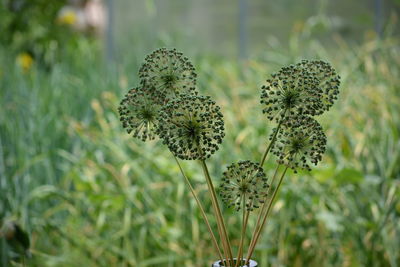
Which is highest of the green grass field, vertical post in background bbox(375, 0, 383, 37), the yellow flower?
the yellow flower

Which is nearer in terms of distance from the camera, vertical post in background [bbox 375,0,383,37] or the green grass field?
the green grass field

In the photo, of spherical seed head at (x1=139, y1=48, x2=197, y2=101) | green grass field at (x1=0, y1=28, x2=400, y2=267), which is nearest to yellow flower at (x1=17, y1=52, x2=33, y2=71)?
green grass field at (x1=0, y1=28, x2=400, y2=267)

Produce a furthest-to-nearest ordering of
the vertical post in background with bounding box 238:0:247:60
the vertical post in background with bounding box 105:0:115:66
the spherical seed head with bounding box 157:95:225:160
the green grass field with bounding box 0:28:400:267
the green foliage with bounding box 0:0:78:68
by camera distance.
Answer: the green foliage with bounding box 0:0:78:68 → the vertical post in background with bounding box 105:0:115:66 → the vertical post in background with bounding box 238:0:247:60 → the green grass field with bounding box 0:28:400:267 → the spherical seed head with bounding box 157:95:225:160

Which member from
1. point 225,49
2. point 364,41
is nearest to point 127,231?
point 364,41

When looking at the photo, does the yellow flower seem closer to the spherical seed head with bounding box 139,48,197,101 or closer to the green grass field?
the green grass field

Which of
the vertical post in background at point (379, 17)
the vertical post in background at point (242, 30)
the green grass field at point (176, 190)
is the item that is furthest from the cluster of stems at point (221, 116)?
the vertical post in background at point (242, 30)

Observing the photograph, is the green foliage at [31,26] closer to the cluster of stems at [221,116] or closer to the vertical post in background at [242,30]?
the vertical post in background at [242,30]

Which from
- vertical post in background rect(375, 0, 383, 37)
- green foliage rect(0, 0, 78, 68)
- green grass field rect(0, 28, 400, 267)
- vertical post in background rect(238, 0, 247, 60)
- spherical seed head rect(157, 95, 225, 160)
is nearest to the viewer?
spherical seed head rect(157, 95, 225, 160)

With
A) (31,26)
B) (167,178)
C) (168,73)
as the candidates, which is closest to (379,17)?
(167,178)
